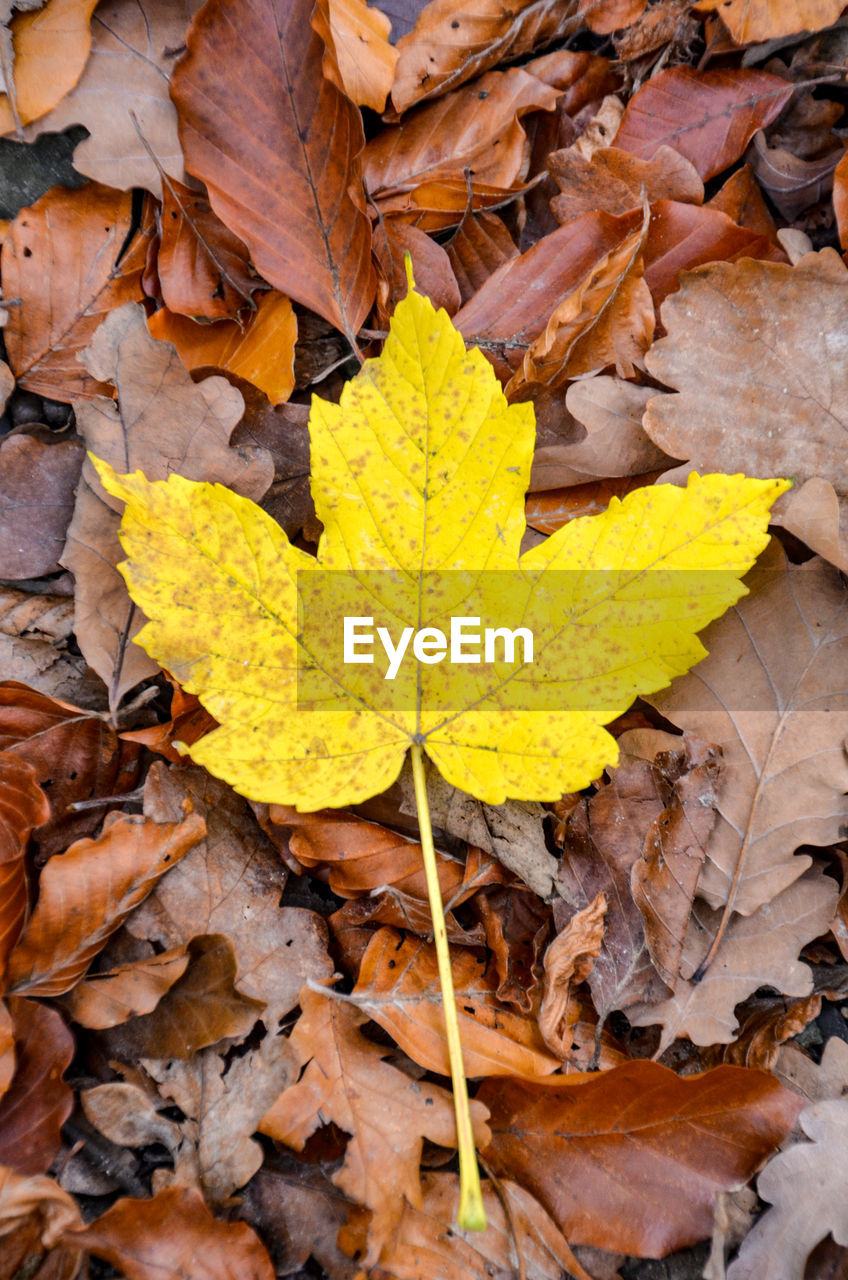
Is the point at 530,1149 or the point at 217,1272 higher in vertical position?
the point at 217,1272

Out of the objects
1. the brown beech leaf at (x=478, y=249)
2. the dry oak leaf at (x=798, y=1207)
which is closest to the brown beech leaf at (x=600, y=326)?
the brown beech leaf at (x=478, y=249)

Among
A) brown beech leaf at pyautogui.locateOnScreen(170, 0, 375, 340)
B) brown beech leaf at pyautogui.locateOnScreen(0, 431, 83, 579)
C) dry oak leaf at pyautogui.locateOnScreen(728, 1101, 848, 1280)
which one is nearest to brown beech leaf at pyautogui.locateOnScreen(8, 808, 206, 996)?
brown beech leaf at pyautogui.locateOnScreen(0, 431, 83, 579)

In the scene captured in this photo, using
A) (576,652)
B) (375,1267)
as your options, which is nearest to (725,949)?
(576,652)

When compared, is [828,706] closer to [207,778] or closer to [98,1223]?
[207,778]

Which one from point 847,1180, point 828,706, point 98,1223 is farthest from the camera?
point 828,706

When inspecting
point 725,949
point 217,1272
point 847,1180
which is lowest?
point 847,1180

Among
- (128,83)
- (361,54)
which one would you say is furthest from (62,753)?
(361,54)

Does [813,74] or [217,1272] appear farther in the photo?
[813,74]
